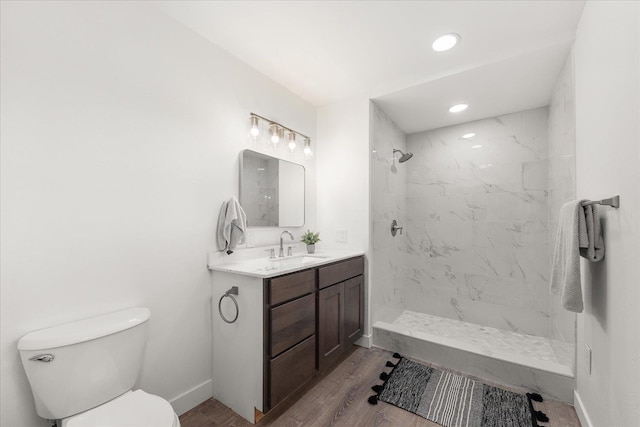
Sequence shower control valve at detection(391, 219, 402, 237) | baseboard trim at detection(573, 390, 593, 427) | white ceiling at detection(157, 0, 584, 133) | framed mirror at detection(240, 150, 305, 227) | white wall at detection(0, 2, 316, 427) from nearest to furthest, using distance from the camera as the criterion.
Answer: white wall at detection(0, 2, 316, 427), baseboard trim at detection(573, 390, 593, 427), white ceiling at detection(157, 0, 584, 133), framed mirror at detection(240, 150, 305, 227), shower control valve at detection(391, 219, 402, 237)

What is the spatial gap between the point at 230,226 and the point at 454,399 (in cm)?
191

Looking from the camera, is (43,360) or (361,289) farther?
(361,289)

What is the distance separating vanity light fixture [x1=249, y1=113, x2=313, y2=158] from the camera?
223cm

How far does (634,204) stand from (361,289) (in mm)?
1919

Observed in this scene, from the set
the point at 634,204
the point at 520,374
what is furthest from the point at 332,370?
the point at 634,204

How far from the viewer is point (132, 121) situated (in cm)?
154

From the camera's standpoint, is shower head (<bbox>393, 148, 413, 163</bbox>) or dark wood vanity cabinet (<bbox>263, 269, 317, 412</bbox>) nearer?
dark wood vanity cabinet (<bbox>263, 269, 317, 412</bbox>)

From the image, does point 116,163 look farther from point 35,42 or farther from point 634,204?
point 634,204

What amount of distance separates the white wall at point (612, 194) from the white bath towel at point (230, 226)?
1.94 metres

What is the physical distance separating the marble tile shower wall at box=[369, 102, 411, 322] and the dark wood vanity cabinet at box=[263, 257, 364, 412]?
41 centimetres

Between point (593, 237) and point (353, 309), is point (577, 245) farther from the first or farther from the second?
point (353, 309)

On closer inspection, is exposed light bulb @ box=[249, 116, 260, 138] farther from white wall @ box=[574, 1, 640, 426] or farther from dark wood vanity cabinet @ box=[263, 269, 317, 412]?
white wall @ box=[574, 1, 640, 426]

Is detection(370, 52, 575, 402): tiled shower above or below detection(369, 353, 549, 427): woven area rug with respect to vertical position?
above

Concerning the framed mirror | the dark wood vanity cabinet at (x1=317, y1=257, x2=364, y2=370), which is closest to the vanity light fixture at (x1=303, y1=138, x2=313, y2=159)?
the framed mirror
